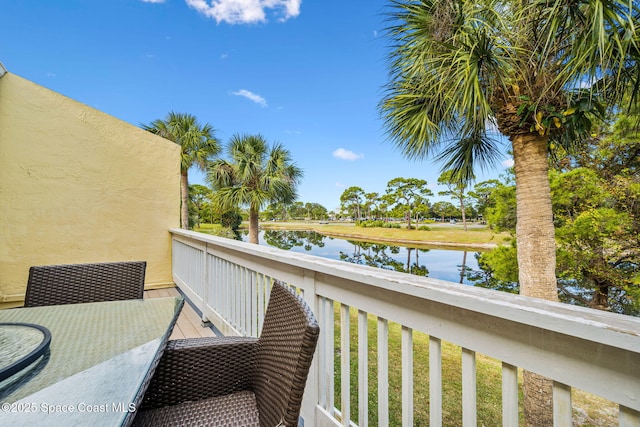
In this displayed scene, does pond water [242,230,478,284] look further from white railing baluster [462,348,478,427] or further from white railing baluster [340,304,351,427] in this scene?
white railing baluster [462,348,478,427]

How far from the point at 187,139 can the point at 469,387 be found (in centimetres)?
1286

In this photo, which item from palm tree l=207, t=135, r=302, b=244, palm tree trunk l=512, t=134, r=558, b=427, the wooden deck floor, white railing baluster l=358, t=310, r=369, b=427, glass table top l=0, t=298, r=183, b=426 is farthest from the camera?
palm tree l=207, t=135, r=302, b=244

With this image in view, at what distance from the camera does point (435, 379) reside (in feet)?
2.83

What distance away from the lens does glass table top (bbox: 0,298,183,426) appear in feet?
2.25

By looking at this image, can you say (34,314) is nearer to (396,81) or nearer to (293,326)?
(293,326)

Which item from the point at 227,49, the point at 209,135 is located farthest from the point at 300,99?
the point at 209,135

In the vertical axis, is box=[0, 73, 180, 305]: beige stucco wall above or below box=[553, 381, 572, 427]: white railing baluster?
above

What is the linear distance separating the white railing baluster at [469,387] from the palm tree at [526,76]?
3497mm

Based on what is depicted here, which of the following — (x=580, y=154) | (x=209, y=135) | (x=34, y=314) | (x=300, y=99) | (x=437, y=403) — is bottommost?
(x=437, y=403)

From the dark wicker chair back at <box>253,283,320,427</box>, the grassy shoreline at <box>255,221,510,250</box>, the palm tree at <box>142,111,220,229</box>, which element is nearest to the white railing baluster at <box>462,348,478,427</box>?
the dark wicker chair back at <box>253,283,320,427</box>

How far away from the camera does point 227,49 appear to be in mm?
14438

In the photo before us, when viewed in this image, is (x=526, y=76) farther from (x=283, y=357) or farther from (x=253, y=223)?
(x=253, y=223)

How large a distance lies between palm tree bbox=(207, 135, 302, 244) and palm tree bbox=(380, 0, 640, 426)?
6.58m

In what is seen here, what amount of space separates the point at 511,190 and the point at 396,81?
5.64m
